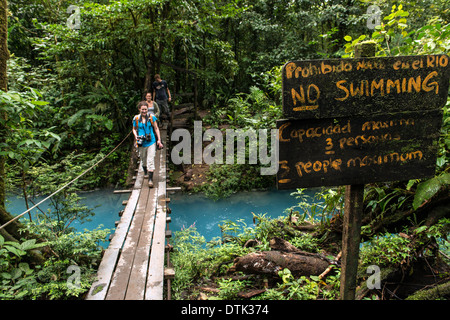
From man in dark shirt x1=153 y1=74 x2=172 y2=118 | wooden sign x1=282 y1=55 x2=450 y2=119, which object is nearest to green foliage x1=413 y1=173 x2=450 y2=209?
wooden sign x1=282 y1=55 x2=450 y2=119

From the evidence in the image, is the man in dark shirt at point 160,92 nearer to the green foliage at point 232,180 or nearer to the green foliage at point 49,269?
the green foliage at point 232,180

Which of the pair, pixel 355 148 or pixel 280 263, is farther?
pixel 280 263

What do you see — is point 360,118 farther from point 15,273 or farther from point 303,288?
point 15,273

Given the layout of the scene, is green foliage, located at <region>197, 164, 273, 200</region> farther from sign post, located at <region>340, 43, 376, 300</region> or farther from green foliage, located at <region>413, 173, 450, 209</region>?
sign post, located at <region>340, 43, 376, 300</region>

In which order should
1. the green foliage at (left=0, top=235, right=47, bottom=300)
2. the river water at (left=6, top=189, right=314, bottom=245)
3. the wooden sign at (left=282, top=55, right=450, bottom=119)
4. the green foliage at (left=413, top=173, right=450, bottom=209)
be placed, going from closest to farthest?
the wooden sign at (left=282, top=55, right=450, bottom=119), the green foliage at (left=413, top=173, right=450, bottom=209), the green foliage at (left=0, top=235, right=47, bottom=300), the river water at (left=6, top=189, right=314, bottom=245)

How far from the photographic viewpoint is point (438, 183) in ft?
8.15

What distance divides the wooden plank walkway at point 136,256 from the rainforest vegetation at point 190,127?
0.19 metres

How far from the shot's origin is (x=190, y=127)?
1069 centimetres

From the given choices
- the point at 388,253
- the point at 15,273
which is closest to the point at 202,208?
the point at 15,273

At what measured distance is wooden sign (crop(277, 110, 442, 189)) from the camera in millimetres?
1776

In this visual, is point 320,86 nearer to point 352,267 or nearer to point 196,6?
point 352,267

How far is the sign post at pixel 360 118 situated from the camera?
170cm

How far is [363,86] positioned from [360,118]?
0.19 m
